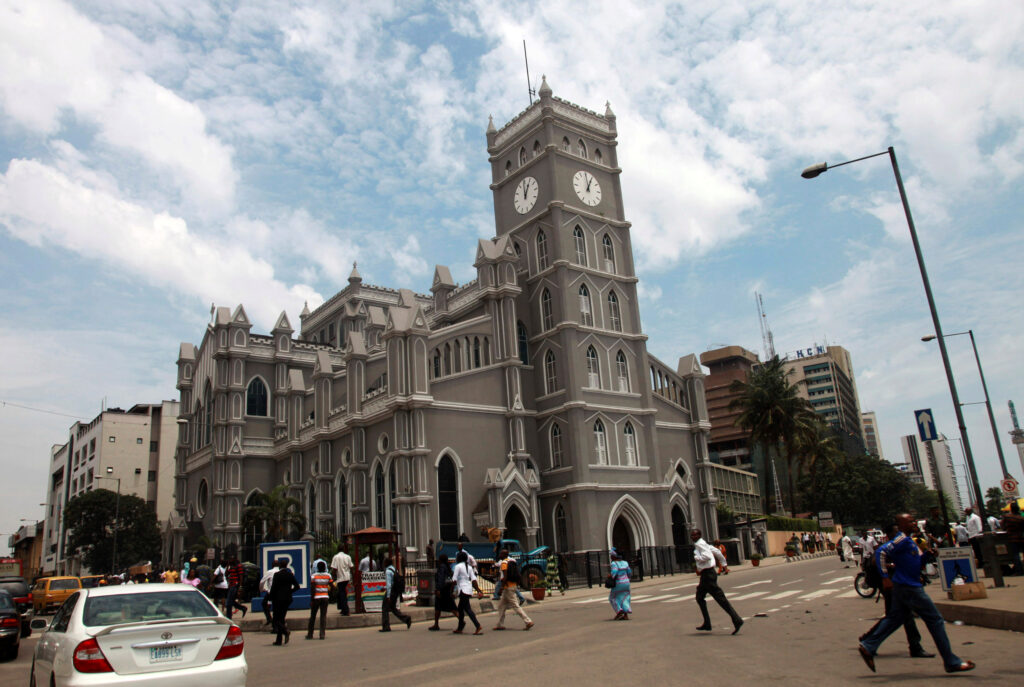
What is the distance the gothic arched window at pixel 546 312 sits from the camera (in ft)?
142

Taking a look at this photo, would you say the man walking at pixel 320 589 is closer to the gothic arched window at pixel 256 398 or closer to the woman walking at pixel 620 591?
the woman walking at pixel 620 591

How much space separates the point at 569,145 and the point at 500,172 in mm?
4874

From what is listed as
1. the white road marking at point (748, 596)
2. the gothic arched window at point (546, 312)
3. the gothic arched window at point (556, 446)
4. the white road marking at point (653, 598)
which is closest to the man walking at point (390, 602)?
the white road marking at point (653, 598)

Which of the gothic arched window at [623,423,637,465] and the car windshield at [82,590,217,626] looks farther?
the gothic arched window at [623,423,637,465]

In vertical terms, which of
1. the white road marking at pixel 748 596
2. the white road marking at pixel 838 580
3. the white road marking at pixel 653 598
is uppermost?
the white road marking at pixel 653 598

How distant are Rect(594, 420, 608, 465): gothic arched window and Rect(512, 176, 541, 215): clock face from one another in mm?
13226

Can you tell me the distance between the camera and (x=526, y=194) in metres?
46.2

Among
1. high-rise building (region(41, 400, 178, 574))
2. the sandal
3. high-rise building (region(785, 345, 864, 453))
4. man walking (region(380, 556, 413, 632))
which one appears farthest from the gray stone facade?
high-rise building (region(785, 345, 864, 453))

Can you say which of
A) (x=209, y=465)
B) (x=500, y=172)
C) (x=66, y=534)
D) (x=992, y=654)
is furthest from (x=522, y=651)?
(x=66, y=534)

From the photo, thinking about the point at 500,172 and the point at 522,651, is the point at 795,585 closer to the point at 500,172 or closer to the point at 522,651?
the point at 522,651

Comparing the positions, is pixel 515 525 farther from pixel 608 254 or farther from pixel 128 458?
pixel 128 458

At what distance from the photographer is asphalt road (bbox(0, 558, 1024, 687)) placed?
9352mm

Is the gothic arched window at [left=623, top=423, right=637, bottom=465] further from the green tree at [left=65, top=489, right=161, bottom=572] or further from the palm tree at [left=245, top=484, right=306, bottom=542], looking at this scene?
the green tree at [left=65, top=489, right=161, bottom=572]

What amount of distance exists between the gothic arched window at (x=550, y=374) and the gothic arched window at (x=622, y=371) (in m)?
3.72
